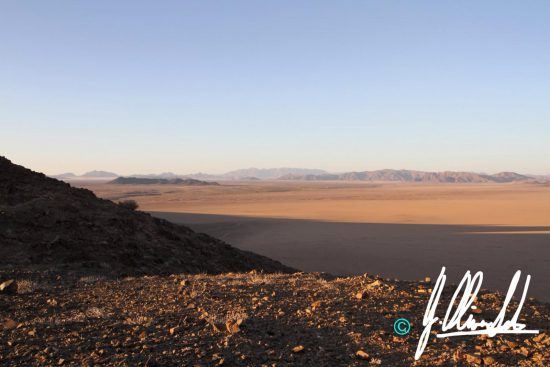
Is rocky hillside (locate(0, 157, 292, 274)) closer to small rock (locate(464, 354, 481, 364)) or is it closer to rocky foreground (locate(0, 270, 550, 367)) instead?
rocky foreground (locate(0, 270, 550, 367))

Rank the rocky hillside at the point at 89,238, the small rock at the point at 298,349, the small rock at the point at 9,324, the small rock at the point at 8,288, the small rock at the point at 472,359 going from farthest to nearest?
the rocky hillside at the point at 89,238 < the small rock at the point at 8,288 < the small rock at the point at 9,324 < the small rock at the point at 298,349 < the small rock at the point at 472,359

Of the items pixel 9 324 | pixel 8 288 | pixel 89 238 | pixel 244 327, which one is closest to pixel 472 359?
pixel 244 327

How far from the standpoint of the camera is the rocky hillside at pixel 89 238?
12375mm

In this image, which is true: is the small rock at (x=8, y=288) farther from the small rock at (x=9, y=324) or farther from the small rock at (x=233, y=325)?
the small rock at (x=233, y=325)

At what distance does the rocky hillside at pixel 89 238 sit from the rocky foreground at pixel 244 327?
4332 mm

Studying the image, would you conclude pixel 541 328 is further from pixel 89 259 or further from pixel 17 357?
pixel 89 259

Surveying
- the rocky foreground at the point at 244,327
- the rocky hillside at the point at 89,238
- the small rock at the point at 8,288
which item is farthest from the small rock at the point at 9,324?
the rocky hillside at the point at 89,238

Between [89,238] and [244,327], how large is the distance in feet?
33.2

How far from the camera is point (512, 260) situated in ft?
62.4

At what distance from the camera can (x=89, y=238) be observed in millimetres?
13797

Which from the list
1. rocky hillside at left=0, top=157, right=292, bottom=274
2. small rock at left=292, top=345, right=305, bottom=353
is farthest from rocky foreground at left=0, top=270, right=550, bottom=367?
rocky hillside at left=0, top=157, right=292, bottom=274

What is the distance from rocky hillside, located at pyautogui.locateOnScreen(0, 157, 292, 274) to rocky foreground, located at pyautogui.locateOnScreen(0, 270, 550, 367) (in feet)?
14.2

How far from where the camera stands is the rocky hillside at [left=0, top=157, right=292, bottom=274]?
12375 millimetres

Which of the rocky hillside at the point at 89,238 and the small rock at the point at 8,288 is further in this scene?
the rocky hillside at the point at 89,238
